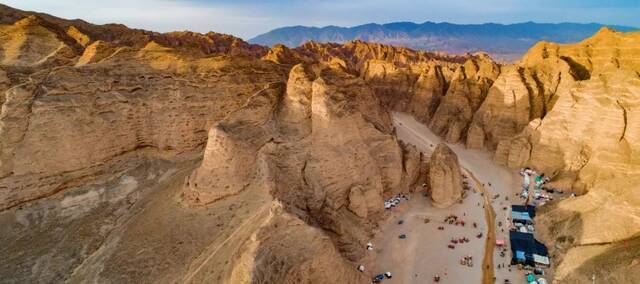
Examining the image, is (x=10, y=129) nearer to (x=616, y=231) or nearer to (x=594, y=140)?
(x=616, y=231)

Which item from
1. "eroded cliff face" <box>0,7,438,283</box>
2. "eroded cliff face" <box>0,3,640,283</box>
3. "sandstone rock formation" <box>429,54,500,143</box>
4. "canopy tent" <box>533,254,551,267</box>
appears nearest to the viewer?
"eroded cliff face" <box>0,7,438,283</box>

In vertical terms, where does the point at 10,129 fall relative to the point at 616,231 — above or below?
above

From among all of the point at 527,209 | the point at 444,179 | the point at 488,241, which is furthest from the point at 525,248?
the point at 444,179

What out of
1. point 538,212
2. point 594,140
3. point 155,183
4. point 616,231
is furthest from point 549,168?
point 155,183

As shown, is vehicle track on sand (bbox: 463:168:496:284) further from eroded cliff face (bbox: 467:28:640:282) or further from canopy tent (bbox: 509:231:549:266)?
eroded cliff face (bbox: 467:28:640:282)

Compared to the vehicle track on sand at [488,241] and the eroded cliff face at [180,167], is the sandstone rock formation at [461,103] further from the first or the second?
the eroded cliff face at [180,167]

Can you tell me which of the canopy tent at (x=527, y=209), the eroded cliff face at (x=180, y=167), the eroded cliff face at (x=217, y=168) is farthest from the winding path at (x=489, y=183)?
the eroded cliff face at (x=180, y=167)

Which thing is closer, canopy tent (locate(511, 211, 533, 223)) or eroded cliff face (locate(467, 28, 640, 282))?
eroded cliff face (locate(467, 28, 640, 282))

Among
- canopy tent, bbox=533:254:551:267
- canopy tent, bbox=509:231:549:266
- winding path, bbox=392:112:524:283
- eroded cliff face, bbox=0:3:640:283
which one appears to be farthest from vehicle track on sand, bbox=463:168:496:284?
eroded cliff face, bbox=0:3:640:283
